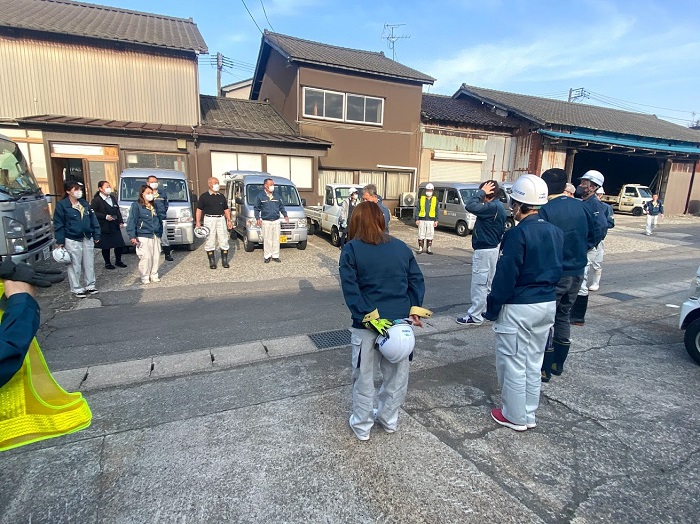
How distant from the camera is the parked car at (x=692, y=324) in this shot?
434 cm

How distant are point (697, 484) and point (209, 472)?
3165 millimetres

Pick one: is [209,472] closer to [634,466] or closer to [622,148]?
[634,466]

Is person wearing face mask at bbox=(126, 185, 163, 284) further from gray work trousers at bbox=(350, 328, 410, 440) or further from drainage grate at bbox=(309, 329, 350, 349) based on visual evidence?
gray work trousers at bbox=(350, 328, 410, 440)

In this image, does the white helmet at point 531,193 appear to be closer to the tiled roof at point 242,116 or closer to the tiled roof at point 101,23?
the tiled roof at point 242,116

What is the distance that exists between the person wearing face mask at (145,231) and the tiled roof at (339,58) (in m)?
11.1

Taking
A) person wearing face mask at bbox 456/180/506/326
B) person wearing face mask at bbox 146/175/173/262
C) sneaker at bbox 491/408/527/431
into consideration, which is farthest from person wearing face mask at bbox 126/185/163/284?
sneaker at bbox 491/408/527/431

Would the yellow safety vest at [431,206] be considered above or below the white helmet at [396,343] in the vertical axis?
above

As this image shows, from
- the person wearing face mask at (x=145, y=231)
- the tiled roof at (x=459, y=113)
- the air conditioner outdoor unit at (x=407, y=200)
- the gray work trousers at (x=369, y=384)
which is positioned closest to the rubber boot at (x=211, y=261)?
the person wearing face mask at (x=145, y=231)

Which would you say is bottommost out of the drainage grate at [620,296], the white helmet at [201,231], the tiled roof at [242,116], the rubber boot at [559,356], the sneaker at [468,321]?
the drainage grate at [620,296]

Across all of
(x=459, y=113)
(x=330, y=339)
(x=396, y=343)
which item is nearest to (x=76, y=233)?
(x=330, y=339)

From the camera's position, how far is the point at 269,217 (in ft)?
30.3

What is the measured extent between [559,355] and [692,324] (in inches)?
70.9

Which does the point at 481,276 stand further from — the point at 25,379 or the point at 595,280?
the point at 25,379

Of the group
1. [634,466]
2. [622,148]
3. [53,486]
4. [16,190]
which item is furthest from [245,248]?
[622,148]
